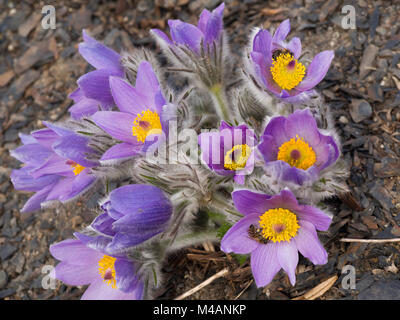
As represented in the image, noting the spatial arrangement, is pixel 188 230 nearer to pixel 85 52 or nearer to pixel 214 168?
pixel 214 168

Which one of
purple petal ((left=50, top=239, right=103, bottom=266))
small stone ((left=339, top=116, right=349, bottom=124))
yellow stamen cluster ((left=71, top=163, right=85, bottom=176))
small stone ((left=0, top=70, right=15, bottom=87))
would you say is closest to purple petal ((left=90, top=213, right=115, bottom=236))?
purple petal ((left=50, top=239, right=103, bottom=266))

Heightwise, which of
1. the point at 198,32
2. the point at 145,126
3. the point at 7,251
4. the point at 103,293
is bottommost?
the point at 7,251

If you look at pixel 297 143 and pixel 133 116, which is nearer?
pixel 297 143

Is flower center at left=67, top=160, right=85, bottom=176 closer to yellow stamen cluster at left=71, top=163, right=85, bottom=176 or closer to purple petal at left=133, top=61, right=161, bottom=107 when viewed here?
yellow stamen cluster at left=71, top=163, right=85, bottom=176

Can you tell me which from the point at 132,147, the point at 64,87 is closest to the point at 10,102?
the point at 64,87

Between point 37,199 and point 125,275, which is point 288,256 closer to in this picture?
point 125,275

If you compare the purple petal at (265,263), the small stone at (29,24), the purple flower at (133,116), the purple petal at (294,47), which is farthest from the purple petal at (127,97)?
the small stone at (29,24)

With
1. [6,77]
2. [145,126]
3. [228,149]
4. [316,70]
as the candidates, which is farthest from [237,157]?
[6,77]
